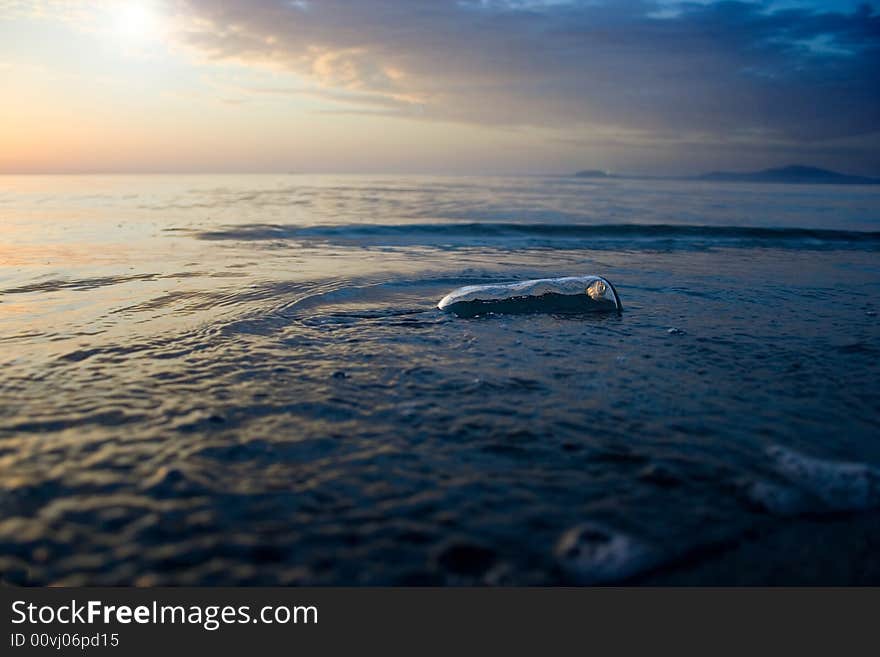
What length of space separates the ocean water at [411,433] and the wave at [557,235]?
6197 millimetres

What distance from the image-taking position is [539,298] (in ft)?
17.7

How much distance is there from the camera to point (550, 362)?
365cm

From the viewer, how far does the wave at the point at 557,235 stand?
12109 mm

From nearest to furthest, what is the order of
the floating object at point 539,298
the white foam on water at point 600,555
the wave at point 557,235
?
the white foam on water at point 600,555 → the floating object at point 539,298 → the wave at point 557,235

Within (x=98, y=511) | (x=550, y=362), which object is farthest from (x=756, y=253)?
(x=98, y=511)

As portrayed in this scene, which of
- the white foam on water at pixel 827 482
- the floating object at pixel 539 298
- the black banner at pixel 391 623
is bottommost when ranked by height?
the black banner at pixel 391 623

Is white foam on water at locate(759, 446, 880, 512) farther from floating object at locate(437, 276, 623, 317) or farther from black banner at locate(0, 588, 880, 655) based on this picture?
floating object at locate(437, 276, 623, 317)

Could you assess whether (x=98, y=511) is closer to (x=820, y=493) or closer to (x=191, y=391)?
(x=191, y=391)

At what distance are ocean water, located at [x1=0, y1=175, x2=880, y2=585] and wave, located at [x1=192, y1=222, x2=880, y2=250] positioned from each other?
244 inches

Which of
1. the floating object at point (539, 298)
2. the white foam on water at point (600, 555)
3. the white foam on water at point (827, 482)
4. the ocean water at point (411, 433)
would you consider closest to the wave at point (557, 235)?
the ocean water at point (411, 433)

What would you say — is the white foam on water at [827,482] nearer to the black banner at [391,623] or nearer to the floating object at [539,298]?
the black banner at [391,623]

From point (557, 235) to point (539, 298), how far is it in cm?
913

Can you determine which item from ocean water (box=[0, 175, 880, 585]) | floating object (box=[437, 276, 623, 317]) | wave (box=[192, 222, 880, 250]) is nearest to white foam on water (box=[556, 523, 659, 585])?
ocean water (box=[0, 175, 880, 585])

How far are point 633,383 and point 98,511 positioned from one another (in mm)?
2822
